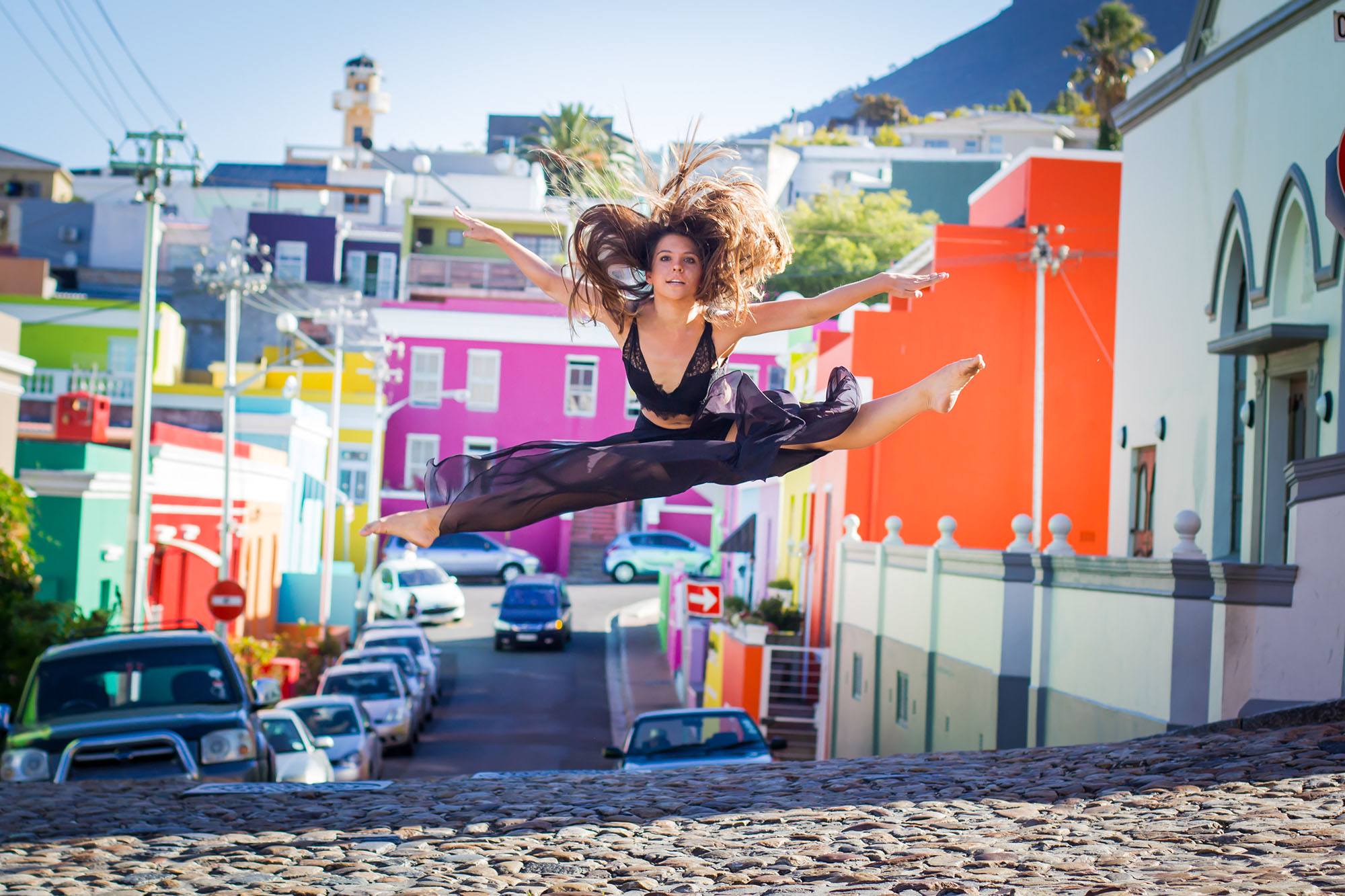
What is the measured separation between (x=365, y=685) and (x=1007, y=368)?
11268mm

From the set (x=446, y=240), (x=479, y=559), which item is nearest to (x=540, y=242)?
(x=446, y=240)

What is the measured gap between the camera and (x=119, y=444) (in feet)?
93.8

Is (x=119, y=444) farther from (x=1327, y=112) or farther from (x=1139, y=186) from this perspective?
(x=1327, y=112)

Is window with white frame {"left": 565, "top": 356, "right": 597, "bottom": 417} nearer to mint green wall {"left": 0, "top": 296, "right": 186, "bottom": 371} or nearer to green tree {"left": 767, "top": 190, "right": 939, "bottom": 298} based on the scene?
green tree {"left": 767, "top": 190, "right": 939, "bottom": 298}

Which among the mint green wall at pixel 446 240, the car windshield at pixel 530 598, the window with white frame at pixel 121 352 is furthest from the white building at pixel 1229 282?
the mint green wall at pixel 446 240

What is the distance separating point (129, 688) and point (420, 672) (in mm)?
15579

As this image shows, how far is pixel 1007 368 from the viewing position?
80.0 ft

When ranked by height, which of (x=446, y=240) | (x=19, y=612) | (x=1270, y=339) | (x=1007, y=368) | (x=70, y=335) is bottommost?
(x=19, y=612)

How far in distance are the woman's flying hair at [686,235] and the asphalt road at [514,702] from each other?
56.5 feet

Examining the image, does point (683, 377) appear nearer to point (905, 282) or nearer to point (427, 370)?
point (905, 282)

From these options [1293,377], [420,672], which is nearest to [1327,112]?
[1293,377]

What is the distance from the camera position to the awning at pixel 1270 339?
13.6 meters

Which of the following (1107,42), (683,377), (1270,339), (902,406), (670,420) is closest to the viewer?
(902,406)

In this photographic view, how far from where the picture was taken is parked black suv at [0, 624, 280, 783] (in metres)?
13.5
